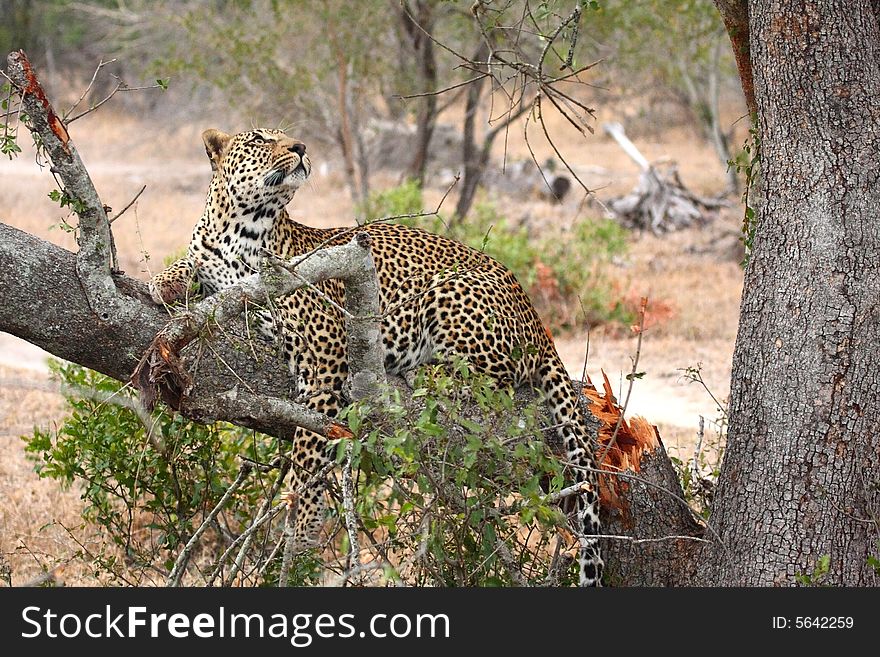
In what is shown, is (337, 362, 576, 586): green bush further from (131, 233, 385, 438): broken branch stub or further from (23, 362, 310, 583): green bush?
(23, 362, 310, 583): green bush

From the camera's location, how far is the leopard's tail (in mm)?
4910

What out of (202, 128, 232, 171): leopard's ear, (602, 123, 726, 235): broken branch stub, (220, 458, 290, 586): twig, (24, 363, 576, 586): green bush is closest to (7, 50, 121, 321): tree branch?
(24, 363, 576, 586): green bush

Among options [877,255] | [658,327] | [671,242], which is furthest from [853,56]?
[671,242]

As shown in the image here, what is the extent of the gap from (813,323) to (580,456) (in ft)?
4.00

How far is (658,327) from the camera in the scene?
11758 millimetres

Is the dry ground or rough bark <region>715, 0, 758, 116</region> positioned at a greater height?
the dry ground

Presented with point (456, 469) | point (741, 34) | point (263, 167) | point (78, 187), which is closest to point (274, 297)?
point (78, 187)

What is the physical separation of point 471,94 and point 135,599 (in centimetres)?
1071

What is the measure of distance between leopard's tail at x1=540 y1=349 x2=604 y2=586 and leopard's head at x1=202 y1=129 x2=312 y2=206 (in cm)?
161

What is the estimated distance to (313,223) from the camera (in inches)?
686

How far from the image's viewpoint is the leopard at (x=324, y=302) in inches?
212

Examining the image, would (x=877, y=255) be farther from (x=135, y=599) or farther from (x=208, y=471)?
(x=208, y=471)

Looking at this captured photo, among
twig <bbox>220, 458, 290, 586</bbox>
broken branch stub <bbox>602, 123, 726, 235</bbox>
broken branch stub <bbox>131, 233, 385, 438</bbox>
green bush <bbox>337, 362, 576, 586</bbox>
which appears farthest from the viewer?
broken branch stub <bbox>602, 123, 726, 235</bbox>

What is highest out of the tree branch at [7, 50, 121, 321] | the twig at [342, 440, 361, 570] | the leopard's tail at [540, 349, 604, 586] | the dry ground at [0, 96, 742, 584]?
the dry ground at [0, 96, 742, 584]
